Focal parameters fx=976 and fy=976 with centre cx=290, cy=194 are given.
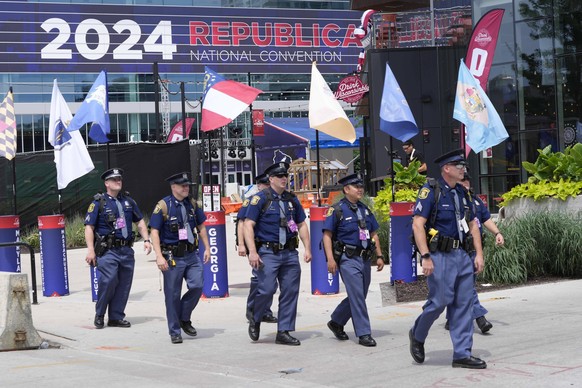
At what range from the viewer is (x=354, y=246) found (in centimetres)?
990

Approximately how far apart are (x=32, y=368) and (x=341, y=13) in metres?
61.5

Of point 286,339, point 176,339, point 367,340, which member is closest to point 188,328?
point 176,339

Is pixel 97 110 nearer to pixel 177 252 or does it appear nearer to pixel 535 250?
pixel 177 252

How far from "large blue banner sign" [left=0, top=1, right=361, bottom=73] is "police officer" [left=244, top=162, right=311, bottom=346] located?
158 feet

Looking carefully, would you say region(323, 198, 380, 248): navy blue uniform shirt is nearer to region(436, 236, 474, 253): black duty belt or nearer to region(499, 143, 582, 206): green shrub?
region(436, 236, 474, 253): black duty belt

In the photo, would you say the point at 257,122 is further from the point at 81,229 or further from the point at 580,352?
the point at 580,352

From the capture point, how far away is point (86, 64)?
6053 cm

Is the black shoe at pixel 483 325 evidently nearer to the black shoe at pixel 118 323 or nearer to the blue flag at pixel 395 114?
the black shoe at pixel 118 323

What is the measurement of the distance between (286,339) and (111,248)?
9.61 ft

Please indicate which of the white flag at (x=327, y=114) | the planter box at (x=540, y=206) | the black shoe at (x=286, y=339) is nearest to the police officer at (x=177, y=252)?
the black shoe at (x=286, y=339)

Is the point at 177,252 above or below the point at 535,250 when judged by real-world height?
above

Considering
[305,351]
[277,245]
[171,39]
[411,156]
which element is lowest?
[305,351]

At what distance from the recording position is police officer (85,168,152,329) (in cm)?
1186

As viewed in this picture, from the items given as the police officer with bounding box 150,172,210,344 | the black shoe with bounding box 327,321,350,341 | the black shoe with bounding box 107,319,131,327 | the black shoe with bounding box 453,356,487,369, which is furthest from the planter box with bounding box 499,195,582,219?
the black shoe with bounding box 453,356,487,369
